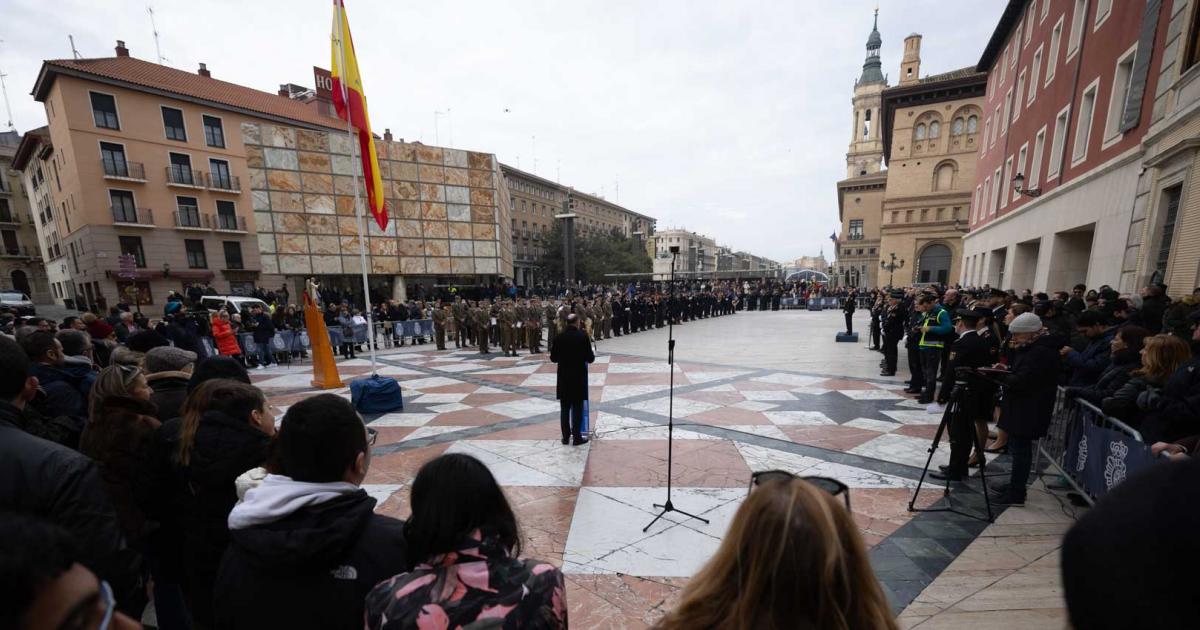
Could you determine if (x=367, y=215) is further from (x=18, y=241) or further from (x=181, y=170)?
(x=18, y=241)

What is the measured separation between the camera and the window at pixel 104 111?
22.6 meters

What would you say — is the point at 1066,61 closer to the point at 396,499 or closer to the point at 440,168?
the point at 396,499

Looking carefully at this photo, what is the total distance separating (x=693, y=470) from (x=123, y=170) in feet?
112

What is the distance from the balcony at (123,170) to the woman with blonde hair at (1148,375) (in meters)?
36.5

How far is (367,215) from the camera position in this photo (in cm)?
2336

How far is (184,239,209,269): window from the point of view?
84.3ft

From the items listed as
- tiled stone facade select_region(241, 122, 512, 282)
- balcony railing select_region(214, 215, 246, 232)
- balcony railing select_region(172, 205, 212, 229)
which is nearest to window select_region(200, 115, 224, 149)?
balcony railing select_region(172, 205, 212, 229)

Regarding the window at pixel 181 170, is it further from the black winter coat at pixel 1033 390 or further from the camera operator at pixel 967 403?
the black winter coat at pixel 1033 390

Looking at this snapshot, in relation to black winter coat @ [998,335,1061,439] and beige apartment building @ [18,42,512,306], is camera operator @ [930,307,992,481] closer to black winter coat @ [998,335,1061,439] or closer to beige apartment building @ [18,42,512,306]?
black winter coat @ [998,335,1061,439]

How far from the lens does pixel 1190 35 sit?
7.68m

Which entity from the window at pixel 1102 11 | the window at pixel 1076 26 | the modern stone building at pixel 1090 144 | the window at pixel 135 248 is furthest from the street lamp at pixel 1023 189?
the window at pixel 135 248

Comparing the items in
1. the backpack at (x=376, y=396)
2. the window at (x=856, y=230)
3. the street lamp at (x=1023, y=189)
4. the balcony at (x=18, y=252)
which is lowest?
the backpack at (x=376, y=396)

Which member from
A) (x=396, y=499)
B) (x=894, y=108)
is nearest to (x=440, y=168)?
(x=396, y=499)

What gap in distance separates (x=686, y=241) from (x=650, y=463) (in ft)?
339
